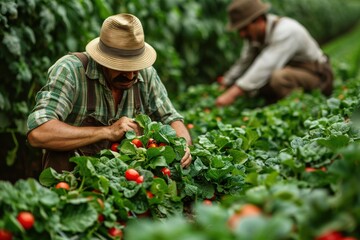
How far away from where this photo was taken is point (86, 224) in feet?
8.59

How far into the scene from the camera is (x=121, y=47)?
3.62 meters

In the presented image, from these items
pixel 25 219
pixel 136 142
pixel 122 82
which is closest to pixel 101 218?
pixel 25 219

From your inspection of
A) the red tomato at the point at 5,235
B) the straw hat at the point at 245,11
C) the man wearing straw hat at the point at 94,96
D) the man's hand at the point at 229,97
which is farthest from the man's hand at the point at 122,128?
the straw hat at the point at 245,11

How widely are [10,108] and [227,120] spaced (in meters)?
2.01

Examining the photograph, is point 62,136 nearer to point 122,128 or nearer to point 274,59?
point 122,128

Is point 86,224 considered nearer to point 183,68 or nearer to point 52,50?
point 52,50

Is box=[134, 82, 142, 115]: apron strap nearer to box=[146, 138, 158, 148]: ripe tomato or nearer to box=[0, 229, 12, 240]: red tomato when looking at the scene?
box=[146, 138, 158, 148]: ripe tomato

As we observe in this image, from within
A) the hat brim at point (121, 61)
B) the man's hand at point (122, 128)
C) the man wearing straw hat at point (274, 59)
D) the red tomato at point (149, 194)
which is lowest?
the man wearing straw hat at point (274, 59)

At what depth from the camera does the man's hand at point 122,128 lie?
3487 mm

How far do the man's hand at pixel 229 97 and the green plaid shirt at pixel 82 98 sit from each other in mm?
2279

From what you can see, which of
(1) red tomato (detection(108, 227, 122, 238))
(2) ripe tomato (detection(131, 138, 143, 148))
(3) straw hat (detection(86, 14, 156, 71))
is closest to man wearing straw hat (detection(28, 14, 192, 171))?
(3) straw hat (detection(86, 14, 156, 71))

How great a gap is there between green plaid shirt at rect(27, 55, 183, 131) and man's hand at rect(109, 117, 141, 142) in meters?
0.31

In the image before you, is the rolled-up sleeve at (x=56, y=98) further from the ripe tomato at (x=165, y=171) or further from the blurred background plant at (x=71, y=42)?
the blurred background plant at (x=71, y=42)

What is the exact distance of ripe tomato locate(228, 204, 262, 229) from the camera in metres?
2.02
